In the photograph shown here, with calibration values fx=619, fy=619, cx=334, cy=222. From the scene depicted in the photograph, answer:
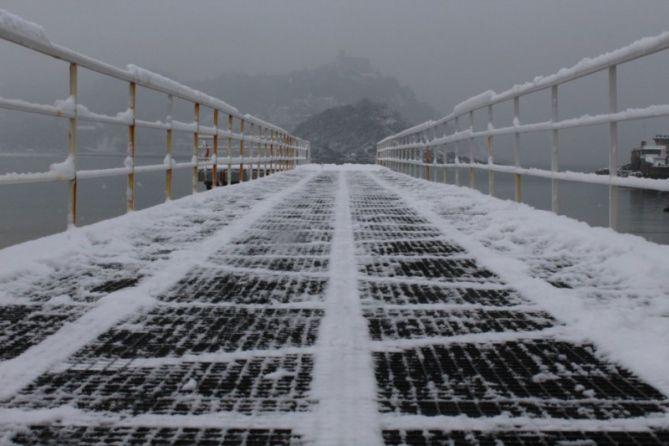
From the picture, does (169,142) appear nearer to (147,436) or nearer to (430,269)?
(430,269)

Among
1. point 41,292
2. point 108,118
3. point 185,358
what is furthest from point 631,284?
point 108,118

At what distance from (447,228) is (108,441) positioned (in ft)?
13.1

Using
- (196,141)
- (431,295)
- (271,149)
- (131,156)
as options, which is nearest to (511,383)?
(431,295)

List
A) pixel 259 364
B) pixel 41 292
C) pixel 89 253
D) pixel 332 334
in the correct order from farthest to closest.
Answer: pixel 89 253 < pixel 41 292 < pixel 332 334 < pixel 259 364

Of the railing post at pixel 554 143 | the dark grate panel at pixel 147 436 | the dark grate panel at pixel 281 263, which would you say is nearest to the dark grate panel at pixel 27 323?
the dark grate panel at pixel 147 436

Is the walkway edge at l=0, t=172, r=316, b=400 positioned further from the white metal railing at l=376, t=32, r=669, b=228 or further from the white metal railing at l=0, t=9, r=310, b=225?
the white metal railing at l=376, t=32, r=669, b=228

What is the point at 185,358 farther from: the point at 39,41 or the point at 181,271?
the point at 39,41

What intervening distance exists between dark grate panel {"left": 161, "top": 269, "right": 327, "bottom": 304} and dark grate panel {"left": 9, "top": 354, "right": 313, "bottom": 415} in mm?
792

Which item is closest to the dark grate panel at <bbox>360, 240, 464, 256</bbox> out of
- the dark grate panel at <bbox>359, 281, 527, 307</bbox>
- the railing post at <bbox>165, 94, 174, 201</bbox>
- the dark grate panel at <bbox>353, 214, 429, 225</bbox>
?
the dark grate panel at <bbox>359, 281, 527, 307</bbox>

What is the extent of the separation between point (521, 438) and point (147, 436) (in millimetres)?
862

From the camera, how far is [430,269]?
339 centimetres

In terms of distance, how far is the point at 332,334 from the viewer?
2170 mm

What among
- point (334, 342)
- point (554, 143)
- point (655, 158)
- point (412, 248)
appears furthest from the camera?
point (655, 158)

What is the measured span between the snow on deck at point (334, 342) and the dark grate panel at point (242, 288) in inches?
0.7
